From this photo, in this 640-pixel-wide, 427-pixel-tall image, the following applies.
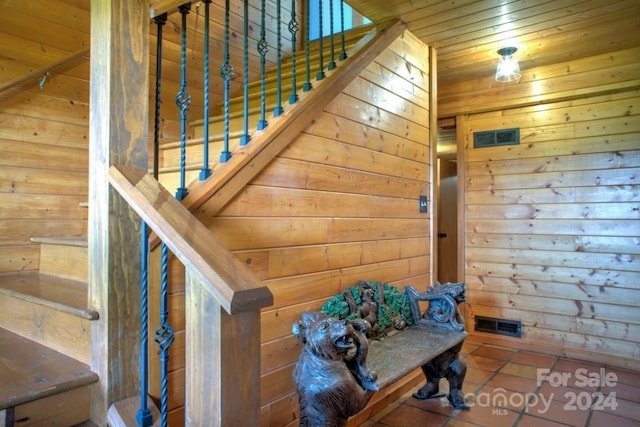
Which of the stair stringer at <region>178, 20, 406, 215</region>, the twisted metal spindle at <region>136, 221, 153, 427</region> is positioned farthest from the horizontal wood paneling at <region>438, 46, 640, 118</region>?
the twisted metal spindle at <region>136, 221, 153, 427</region>

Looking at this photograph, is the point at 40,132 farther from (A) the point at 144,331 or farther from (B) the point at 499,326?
(B) the point at 499,326

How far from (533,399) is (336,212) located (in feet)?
5.54

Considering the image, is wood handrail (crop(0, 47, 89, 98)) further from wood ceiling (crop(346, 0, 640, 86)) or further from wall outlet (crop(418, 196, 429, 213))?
wall outlet (crop(418, 196, 429, 213))

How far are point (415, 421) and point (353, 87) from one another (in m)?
1.87

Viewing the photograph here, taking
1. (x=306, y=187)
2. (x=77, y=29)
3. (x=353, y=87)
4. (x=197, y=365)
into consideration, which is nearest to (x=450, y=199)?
(x=353, y=87)

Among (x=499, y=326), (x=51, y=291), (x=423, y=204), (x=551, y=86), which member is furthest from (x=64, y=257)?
(x=551, y=86)

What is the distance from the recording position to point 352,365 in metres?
1.63

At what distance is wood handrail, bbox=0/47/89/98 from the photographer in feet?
6.60

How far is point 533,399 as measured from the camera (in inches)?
97.2

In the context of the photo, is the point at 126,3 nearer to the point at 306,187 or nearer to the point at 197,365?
the point at 306,187

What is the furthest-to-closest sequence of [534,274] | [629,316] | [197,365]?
[534,274]
[629,316]
[197,365]

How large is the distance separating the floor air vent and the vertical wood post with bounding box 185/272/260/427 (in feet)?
10.8

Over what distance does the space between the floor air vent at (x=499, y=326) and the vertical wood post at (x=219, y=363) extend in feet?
10.8

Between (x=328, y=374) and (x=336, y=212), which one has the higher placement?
(x=336, y=212)
